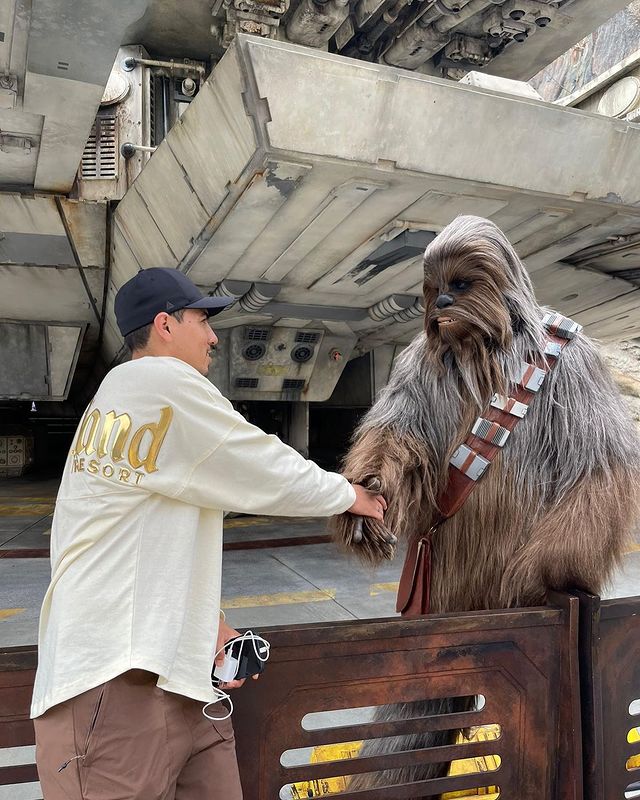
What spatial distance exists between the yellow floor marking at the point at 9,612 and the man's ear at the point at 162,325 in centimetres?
366

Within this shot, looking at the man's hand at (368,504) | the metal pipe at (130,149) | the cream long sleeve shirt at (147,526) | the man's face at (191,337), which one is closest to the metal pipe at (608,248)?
the metal pipe at (130,149)

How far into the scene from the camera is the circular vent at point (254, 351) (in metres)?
6.61

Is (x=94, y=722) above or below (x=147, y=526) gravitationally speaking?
below

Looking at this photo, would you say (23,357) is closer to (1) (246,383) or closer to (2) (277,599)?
(1) (246,383)

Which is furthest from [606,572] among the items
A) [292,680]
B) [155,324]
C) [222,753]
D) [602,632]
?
[155,324]

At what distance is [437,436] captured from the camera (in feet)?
7.05

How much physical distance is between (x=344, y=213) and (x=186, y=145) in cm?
107

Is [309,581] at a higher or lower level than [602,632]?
lower

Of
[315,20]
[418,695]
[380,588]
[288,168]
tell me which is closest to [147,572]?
[418,695]

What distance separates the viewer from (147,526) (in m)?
1.36

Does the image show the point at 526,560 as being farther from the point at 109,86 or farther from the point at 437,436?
the point at 109,86

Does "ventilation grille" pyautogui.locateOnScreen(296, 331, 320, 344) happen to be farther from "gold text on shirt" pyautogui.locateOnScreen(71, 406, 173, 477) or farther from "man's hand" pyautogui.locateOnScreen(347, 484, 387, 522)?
"gold text on shirt" pyautogui.locateOnScreen(71, 406, 173, 477)

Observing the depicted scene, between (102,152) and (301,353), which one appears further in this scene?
(301,353)

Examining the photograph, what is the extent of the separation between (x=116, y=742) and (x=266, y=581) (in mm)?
4018
